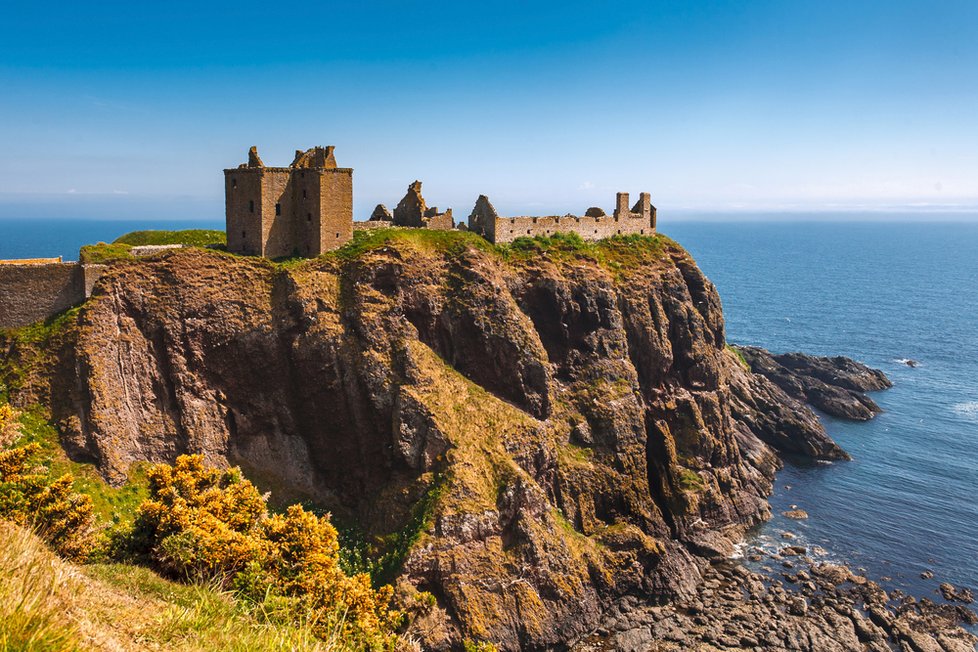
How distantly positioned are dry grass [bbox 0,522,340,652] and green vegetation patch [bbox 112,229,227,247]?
47.2 meters

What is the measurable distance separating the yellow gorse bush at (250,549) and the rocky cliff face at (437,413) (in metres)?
15.4

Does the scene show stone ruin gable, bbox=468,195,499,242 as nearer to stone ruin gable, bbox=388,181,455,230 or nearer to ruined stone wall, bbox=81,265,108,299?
stone ruin gable, bbox=388,181,455,230

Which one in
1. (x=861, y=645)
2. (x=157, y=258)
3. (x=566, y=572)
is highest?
(x=157, y=258)

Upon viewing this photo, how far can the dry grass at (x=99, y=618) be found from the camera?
10000 mm

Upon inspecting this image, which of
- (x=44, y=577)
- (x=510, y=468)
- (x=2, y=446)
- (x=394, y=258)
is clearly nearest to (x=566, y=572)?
(x=510, y=468)

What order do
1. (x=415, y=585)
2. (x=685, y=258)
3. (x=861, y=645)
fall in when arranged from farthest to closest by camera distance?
1. (x=685, y=258)
2. (x=861, y=645)
3. (x=415, y=585)

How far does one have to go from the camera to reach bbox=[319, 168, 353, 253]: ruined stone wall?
193 feet

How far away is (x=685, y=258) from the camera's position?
8169cm

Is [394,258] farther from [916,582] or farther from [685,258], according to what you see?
[916,582]

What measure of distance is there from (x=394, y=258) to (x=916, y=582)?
51015 millimetres

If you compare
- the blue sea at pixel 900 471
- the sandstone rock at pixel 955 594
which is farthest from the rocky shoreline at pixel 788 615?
the blue sea at pixel 900 471

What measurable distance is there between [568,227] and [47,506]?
55193mm

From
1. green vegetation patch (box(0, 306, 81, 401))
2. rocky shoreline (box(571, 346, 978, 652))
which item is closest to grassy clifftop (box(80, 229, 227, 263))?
green vegetation patch (box(0, 306, 81, 401))

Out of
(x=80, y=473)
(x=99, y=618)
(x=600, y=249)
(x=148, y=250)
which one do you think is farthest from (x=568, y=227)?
(x=99, y=618)
